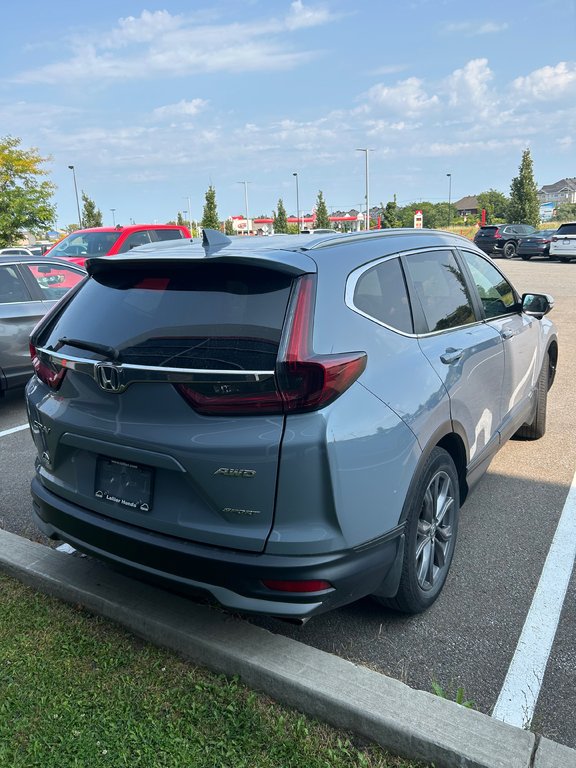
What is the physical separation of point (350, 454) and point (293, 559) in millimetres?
424

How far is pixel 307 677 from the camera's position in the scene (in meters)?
2.44

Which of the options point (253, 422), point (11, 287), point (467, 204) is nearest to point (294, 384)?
point (253, 422)

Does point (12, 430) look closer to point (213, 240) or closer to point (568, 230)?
point (213, 240)

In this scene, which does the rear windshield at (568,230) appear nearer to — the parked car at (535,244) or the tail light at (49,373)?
the parked car at (535,244)

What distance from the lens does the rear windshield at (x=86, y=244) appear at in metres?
12.8

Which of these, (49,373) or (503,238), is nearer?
(49,373)

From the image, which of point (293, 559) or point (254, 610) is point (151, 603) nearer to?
point (254, 610)

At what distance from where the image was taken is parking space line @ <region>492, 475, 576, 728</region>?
2455mm

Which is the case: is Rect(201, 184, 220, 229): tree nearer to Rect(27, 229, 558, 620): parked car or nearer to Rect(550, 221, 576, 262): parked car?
Rect(550, 221, 576, 262): parked car

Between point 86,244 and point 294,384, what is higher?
point 294,384

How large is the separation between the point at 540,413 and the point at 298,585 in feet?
11.9

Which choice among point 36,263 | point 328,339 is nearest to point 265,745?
point 328,339

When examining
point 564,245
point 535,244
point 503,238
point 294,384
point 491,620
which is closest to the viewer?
point 294,384

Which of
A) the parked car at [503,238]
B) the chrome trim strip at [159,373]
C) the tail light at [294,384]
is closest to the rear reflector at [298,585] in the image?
the tail light at [294,384]
